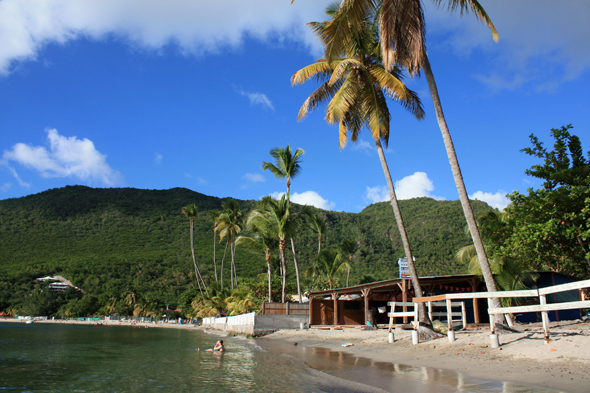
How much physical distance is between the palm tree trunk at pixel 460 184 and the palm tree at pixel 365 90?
5.95 feet

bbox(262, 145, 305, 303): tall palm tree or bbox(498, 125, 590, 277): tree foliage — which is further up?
bbox(262, 145, 305, 303): tall palm tree

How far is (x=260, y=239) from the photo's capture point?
30.7 metres

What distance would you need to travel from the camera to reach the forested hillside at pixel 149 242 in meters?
A: 76.1

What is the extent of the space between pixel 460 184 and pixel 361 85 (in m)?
6.05

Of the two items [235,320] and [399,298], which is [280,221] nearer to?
[399,298]

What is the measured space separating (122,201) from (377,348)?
133556 millimetres

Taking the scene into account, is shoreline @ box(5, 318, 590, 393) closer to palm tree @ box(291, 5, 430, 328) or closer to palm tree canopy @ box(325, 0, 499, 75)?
palm tree @ box(291, 5, 430, 328)

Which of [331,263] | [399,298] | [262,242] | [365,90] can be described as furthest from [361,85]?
[331,263]

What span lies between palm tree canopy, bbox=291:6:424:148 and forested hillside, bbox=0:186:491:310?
149 feet

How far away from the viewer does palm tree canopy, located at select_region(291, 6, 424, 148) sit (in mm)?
14844

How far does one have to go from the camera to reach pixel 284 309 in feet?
Result: 84.9

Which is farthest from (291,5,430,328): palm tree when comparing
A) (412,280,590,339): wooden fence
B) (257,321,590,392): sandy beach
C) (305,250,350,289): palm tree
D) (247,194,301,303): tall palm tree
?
(305,250,350,289): palm tree

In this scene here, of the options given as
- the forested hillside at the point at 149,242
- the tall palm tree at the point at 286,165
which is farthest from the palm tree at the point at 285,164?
the forested hillside at the point at 149,242

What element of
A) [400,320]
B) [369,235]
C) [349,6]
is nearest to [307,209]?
[400,320]
